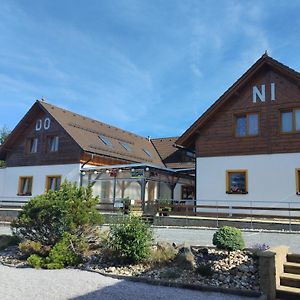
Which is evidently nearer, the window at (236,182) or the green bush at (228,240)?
the green bush at (228,240)

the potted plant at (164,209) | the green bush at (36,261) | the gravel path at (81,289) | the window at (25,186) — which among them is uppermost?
the window at (25,186)

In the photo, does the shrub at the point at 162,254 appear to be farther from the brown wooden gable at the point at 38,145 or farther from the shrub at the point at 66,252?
the brown wooden gable at the point at 38,145

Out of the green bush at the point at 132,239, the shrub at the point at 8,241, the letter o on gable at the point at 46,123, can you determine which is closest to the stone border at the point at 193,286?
the green bush at the point at 132,239

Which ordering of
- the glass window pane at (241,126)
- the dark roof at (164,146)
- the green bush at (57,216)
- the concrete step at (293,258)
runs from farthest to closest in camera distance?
the dark roof at (164,146), the glass window pane at (241,126), the green bush at (57,216), the concrete step at (293,258)

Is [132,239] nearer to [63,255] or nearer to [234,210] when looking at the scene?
[63,255]

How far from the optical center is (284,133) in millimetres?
16750

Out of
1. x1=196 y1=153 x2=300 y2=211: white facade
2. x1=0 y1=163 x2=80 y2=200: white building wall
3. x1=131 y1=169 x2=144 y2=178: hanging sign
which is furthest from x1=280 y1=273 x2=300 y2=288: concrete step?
x1=0 y1=163 x2=80 y2=200: white building wall

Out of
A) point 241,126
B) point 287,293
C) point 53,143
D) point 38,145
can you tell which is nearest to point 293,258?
point 287,293

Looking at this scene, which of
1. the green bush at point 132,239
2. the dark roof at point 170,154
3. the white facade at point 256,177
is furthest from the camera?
the dark roof at point 170,154

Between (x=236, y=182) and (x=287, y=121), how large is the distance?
359 centimetres

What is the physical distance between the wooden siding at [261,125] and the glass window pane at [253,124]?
25 centimetres

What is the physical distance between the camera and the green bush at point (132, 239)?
8.39m

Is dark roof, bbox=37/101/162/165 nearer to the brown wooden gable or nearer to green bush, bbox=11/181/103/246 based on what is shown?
the brown wooden gable

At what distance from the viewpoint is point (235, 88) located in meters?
17.8
